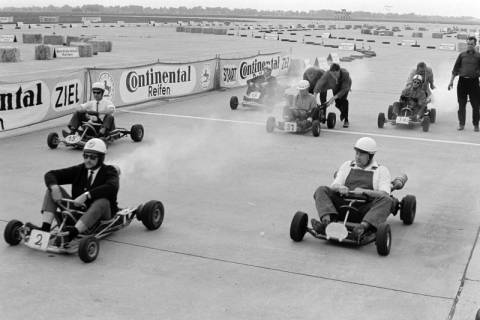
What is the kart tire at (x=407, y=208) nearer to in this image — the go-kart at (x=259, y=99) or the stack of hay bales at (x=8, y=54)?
the go-kart at (x=259, y=99)

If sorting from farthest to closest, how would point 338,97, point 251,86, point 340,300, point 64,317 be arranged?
1. point 251,86
2. point 338,97
3. point 340,300
4. point 64,317

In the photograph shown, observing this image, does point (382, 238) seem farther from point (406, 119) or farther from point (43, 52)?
point (43, 52)

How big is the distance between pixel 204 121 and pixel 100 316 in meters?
12.3

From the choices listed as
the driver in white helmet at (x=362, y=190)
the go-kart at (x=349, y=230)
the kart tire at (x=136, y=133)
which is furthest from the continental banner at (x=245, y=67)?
the go-kart at (x=349, y=230)

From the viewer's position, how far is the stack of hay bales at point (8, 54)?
36031mm

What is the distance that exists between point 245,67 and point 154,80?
703 cm

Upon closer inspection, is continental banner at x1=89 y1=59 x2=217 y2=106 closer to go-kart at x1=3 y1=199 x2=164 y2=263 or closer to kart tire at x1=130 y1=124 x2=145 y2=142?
kart tire at x1=130 y1=124 x2=145 y2=142

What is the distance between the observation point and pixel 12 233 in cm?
804

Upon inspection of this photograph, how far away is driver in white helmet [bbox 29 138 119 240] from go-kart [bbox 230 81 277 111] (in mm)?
12365

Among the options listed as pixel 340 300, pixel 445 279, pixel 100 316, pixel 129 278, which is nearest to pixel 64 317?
pixel 100 316

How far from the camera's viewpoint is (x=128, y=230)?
898cm

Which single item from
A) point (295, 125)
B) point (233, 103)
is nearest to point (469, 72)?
point (295, 125)

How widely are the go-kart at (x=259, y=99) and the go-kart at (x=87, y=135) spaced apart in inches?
232

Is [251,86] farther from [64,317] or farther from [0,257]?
[64,317]
